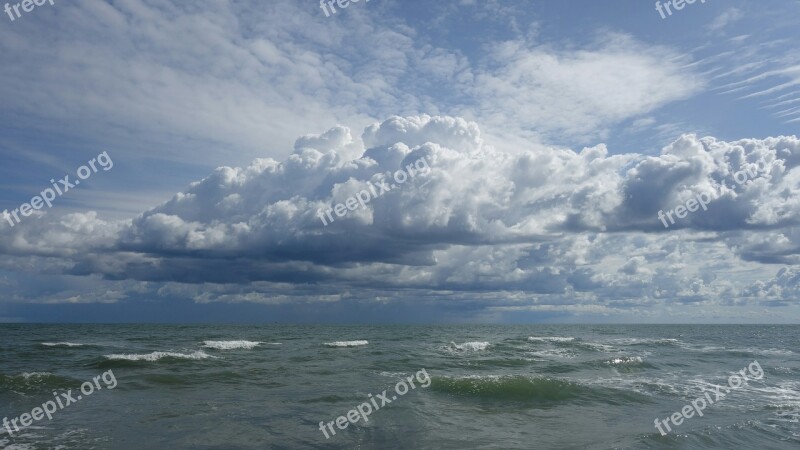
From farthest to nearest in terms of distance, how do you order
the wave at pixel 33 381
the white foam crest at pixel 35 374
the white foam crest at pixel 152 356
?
the white foam crest at pixel 152 356 → the white foam crest at pixel 35 374 → the wave at pixel 33 381

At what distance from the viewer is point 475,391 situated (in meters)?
24.6

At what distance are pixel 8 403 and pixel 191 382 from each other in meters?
7.88

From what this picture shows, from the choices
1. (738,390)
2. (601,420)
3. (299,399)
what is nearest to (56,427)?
(299,399)

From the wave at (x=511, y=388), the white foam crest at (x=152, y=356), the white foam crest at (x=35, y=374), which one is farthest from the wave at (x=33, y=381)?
the wave at (x=511, y=388)

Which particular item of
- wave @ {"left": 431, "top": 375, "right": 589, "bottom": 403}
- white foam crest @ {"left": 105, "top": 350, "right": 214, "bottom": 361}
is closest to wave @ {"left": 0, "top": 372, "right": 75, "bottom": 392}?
white foam crest @ {"left": 105, "top": 350, "right": 214, "bottom": 361}

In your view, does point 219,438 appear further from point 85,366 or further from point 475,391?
point 85,366

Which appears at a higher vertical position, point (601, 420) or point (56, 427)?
point (56, 427)

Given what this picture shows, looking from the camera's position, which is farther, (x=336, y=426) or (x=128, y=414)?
(x=128, y=414)

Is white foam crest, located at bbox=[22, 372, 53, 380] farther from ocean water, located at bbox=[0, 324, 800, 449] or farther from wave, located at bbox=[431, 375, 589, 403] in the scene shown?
wave, located at bbox=[431, 375, 589, 403]

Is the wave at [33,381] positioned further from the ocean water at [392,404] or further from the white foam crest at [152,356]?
the white foam crest at [152,356]

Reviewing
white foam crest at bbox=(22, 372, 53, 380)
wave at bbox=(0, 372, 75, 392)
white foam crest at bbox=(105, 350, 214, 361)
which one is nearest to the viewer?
wave at bbox=(0, 372, 75, 392)

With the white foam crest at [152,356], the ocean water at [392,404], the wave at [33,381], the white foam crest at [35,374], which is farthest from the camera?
the white foam crest at [152,356]

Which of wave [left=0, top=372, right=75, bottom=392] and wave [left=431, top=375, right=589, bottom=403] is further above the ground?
wave [left=0, top=372, right=75, bottom=392]

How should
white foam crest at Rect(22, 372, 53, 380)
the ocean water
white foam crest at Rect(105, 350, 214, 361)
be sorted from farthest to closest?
white foam crest at Rect(105, 350, 214, 361) < white foam crest at Rect(22, 372, 53, 380) < the ocean water
